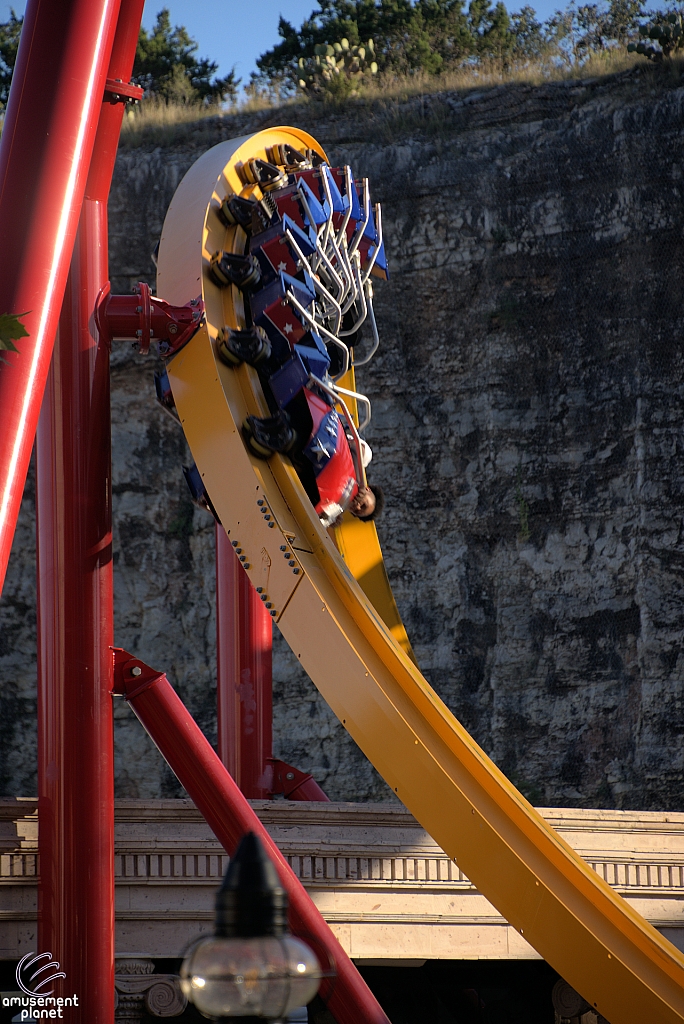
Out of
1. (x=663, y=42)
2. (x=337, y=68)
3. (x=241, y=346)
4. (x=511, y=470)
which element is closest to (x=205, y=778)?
(x=241, y=346)

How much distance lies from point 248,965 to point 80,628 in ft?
9.97

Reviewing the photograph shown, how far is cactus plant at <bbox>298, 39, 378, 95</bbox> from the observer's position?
1410 cm

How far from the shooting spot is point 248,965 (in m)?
1.95

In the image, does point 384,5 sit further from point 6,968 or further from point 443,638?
point 6,968

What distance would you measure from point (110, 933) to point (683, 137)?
10655 mm

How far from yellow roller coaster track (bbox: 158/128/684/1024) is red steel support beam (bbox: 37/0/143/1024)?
0.51 m

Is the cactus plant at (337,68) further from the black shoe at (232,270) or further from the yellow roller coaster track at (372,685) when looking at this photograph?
the black shoe at (232,270)

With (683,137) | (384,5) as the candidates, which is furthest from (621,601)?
(384,5)

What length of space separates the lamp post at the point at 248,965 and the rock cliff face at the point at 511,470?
940 centimetres

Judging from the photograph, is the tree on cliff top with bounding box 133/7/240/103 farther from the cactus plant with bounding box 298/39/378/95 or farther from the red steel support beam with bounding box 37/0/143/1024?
the red steel support beam with bounding box 37/0/143/1024

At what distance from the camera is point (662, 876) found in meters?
6.11

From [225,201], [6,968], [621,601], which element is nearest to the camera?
[6,968]

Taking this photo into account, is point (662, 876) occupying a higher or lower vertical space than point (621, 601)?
lower

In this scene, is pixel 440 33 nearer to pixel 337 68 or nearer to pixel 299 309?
pixel 337 68
